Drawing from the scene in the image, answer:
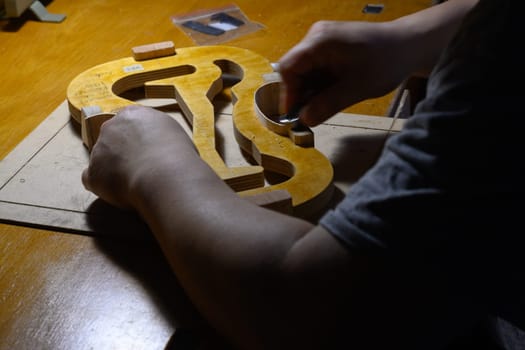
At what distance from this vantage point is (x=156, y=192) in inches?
23.2

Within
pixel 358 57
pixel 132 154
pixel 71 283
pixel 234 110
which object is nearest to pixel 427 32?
pixel 358 57

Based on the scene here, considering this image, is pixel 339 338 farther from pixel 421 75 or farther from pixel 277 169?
pixel 421 75

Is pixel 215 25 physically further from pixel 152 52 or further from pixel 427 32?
pixel 427 32

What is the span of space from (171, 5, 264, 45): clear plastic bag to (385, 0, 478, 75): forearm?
1.55ft

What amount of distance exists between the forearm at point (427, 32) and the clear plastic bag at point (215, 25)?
0.47m

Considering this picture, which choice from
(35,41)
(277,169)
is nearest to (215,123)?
(277,169)

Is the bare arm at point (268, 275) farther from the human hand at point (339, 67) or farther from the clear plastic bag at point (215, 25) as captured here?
the clear plastic bag at point (215, 25)

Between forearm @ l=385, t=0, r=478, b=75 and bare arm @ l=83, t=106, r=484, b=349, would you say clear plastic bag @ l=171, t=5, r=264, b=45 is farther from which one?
bare arm @ l=83, t=106, r=484, b=349

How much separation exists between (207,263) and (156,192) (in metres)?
0.11

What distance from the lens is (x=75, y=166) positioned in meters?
0.82

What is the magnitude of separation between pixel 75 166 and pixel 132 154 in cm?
20

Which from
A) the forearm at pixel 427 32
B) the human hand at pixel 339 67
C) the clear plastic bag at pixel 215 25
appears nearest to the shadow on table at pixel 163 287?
the human hand at pixel 339 67

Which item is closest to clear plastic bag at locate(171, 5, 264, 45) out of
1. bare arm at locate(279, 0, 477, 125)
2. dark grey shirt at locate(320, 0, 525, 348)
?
bare arm at locate(279, 0, 477, 125)

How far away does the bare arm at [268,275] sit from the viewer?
1.45ft
